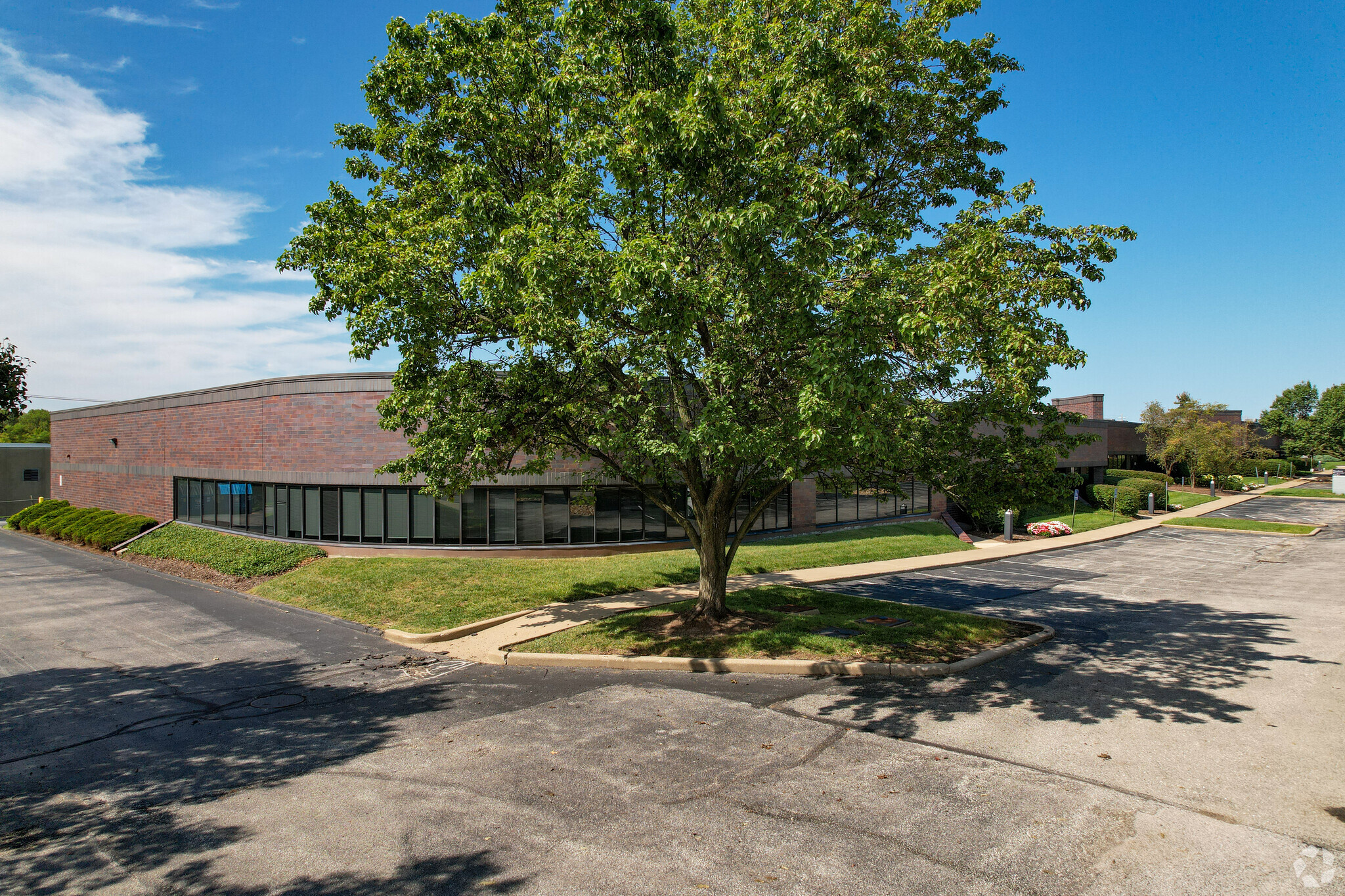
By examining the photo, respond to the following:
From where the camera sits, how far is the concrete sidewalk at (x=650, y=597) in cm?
1225

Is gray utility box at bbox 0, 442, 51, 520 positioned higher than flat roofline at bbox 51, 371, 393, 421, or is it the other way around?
flat roofline at bbox 51, 371, 393, 421

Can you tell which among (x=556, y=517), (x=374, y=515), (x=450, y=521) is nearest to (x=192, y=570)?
(x=374, y=515)

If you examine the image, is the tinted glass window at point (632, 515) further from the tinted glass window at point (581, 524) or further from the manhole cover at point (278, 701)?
the manhole cover at point (278, 701)

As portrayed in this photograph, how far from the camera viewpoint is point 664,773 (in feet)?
22.4

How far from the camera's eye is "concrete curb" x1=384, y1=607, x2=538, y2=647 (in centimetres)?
1273

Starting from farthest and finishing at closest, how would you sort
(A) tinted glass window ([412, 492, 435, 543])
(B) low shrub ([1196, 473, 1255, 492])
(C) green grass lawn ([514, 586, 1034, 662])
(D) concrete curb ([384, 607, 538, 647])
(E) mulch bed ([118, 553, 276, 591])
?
(B) low shrub ([1196, 473, 1255, 492]) → (A) tinted glass window ([412, 492, 435, 543]) → (E) mulch bed ([118, 553, 276, 591]) → (D) concrete curb ([384, 607, 538, 647]) → (C) green grass lawn ([514, 586, 1034, 662])

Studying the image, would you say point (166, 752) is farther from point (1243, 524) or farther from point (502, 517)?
point (1243, 524)

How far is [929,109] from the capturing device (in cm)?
1091

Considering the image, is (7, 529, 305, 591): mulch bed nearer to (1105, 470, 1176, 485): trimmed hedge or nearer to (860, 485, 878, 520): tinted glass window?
(860, 485, 878, 520): tinted glass window

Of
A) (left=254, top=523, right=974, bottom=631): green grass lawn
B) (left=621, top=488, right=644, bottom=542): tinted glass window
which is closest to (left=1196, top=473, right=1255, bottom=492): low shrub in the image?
(left=254, top=523, right=974, bottom=631): green grass lawn

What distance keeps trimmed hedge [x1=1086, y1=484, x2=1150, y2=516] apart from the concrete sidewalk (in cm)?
958

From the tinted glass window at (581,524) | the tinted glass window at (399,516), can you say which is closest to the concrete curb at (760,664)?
the tinted glass window at (581,524)

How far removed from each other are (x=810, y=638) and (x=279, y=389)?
1916 cm

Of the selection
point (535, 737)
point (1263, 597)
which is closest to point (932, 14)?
point (535, 737)
